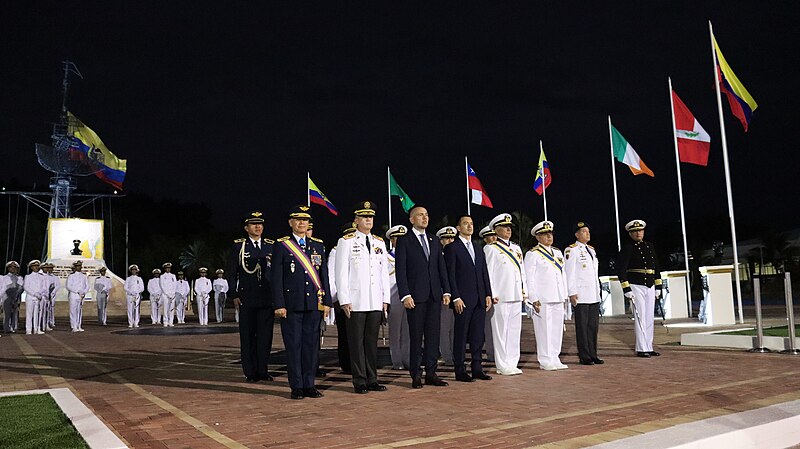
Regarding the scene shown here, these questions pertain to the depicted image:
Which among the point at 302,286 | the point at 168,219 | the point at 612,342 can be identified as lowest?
the point at 612,342

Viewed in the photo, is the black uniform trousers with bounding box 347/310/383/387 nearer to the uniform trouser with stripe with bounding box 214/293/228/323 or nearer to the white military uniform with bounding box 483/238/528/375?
the white military uniform with bounding box 483/238/528/375

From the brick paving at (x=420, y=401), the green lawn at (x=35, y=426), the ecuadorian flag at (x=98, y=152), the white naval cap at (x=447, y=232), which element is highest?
the ecuadorian flag at (x=98, y=152)

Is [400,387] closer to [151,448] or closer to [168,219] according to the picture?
[151,448]

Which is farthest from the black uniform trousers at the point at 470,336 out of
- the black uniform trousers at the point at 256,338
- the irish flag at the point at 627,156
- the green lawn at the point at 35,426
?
the irish flag at the point at 627,156

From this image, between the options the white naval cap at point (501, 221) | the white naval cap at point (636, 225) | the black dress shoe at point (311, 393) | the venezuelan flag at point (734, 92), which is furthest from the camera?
the venezuelan flag at point (734, 92)

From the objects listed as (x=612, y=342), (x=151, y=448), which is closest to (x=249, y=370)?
(x=151, y=448)

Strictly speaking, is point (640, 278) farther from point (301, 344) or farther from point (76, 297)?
point (76, 297)

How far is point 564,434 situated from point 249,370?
15.3 ft

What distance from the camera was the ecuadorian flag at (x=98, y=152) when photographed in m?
38.6

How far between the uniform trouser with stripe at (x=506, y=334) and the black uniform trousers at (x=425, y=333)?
1.10 meters

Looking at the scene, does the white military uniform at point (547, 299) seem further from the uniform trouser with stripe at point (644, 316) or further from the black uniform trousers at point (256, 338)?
the black uniform trousers at point (256, 338)

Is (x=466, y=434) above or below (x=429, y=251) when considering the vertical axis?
below

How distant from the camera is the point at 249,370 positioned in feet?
27.3

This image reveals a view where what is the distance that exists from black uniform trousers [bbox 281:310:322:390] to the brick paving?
0.93 feet
